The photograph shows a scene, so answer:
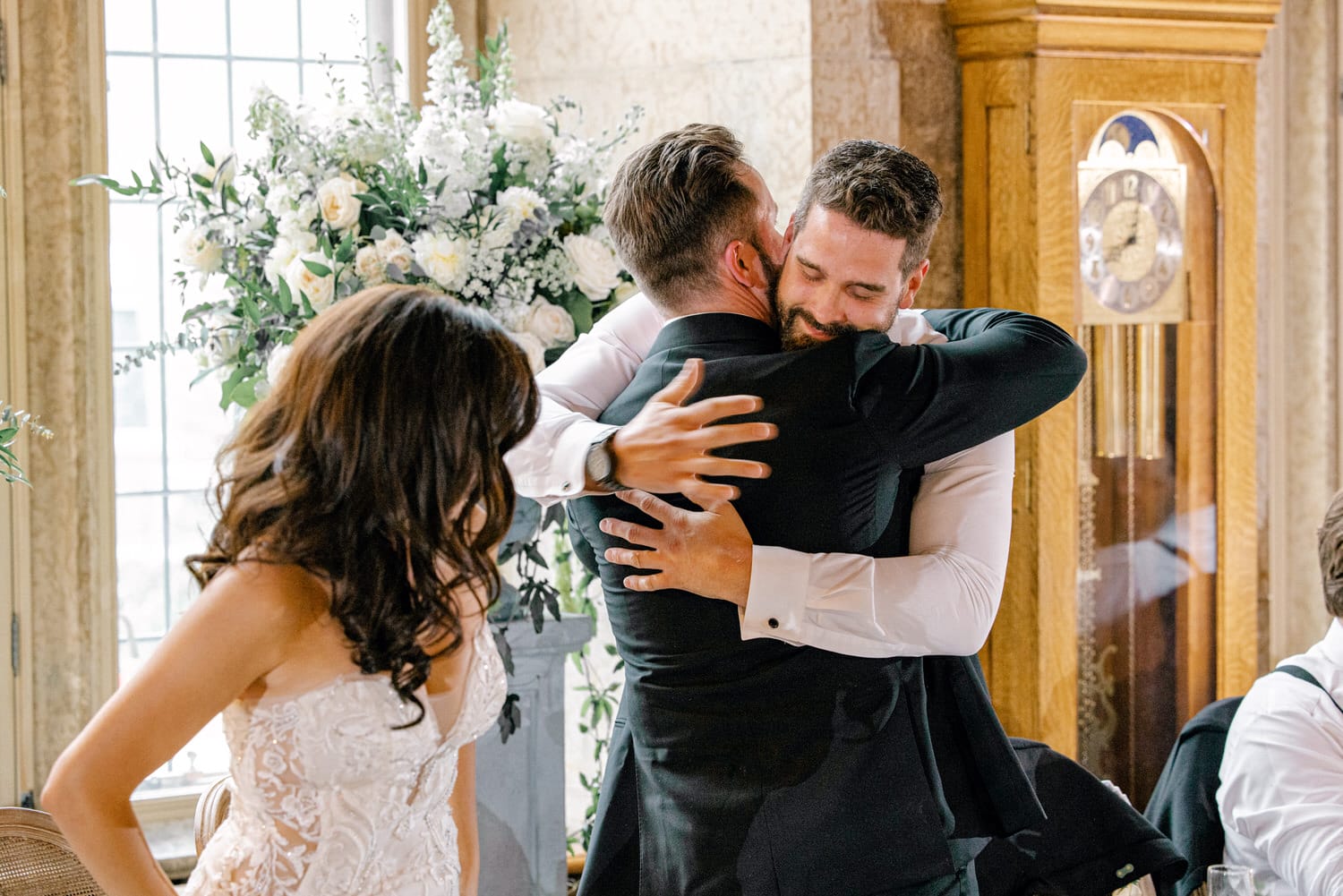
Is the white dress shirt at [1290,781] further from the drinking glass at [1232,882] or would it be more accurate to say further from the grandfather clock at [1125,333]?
the grandfather clock at [1125,333]

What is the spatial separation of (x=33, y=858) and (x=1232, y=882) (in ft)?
5.49

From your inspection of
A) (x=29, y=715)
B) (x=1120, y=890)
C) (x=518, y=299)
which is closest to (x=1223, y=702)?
(x=1120, y=890)

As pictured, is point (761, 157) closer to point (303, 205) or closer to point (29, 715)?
point (303, 205)

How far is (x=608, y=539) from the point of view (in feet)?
5.30

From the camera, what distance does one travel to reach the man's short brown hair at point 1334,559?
2195 millimetres

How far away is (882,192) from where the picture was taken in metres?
1.49

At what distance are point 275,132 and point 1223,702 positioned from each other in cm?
191

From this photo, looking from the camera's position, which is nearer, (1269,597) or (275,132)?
(275,132)

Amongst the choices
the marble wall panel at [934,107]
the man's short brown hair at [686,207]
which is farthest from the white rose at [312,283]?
the marble wall panel at [934,107]

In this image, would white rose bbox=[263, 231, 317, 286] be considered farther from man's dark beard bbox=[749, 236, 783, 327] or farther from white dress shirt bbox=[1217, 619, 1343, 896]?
white dress shirt bbox=[1217, 619, 1343, 896]

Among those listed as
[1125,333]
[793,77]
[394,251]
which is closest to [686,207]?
[394,251]

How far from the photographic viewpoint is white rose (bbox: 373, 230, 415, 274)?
223 cm

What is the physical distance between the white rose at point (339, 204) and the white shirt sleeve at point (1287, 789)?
1662 mm

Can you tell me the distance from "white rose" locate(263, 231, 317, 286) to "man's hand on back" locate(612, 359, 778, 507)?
101 centimetres
